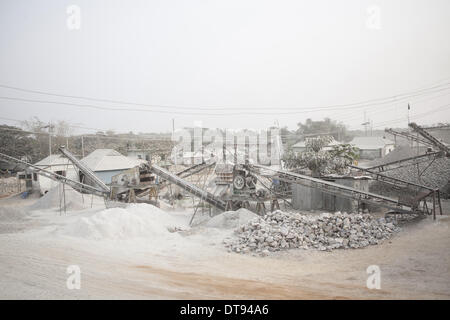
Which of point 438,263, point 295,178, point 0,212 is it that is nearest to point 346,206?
point 295,178

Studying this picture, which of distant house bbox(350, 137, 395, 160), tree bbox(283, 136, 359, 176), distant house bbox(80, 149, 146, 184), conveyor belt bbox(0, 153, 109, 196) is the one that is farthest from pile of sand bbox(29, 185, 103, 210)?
distant house bbox(350, 137, 395, 160)

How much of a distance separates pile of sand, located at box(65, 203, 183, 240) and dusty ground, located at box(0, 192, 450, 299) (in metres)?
0.71

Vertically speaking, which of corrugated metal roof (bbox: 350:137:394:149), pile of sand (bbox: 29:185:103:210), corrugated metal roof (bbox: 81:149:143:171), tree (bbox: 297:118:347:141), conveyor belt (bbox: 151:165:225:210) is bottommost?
pile of sand (bbox: 29:185:103:210)

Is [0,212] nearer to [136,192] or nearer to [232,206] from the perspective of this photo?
[136,192]

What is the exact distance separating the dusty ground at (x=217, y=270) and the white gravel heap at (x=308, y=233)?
1.39 ft

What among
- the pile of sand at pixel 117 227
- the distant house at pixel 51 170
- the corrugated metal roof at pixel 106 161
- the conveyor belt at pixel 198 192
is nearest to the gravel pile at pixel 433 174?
the conveyor belt at pixel 198 192

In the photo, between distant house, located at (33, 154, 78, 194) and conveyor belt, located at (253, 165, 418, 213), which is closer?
conveyor belt, located at (253, 165, 418, 213)

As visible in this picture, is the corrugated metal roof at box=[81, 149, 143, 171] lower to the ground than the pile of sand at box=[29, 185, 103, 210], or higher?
higher

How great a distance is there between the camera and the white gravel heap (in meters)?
11.3

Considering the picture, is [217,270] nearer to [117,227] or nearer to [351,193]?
[117,227]

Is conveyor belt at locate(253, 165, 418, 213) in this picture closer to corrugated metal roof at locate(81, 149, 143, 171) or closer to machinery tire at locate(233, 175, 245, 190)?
machinery tire at locate(233, 175, 245, 190)

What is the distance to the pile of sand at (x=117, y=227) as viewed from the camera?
12609 mm

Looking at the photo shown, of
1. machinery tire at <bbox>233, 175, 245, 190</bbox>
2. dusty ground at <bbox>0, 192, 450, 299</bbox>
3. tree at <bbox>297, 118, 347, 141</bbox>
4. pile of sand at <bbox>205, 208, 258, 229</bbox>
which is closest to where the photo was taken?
dusty ground at <bbox>0, 192, 450, 299</bbox>

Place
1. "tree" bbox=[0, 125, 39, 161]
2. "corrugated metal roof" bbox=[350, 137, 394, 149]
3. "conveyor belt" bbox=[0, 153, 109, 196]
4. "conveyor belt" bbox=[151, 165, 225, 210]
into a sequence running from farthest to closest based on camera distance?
"corrugated metal roof" bbox=[350, 137, 394, 149] → "tree" bbox=[0, 125, 39, 161] → "conveyor belt" bbox=[0, 153, 109, 196] → "conveyor belt" bbox=[151, 165, 225, 210]
